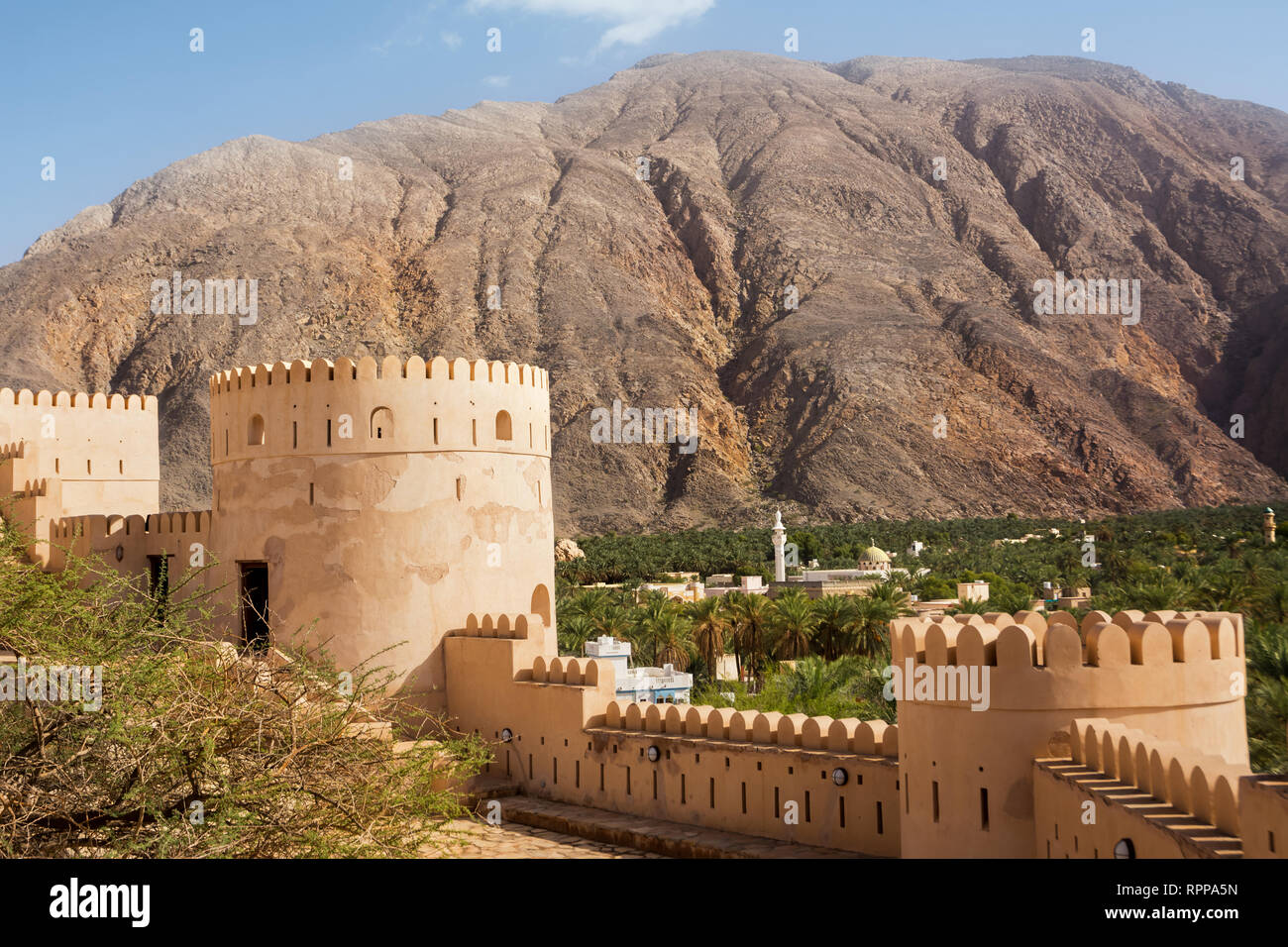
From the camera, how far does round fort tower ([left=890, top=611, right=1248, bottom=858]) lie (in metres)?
8.21

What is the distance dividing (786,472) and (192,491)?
31.6m

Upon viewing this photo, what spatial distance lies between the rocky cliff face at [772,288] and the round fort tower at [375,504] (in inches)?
1932

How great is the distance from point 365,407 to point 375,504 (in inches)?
43.7

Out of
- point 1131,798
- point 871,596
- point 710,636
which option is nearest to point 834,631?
point 710,636

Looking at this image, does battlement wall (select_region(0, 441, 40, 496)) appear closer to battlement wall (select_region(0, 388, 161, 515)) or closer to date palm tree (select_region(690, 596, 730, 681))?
battlement wall (select_region(0, 388, 161, 515))

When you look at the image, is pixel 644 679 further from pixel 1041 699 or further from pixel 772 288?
pixel 772 288

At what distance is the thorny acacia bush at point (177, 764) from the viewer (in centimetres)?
634

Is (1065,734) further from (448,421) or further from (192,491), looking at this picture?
(192,491)

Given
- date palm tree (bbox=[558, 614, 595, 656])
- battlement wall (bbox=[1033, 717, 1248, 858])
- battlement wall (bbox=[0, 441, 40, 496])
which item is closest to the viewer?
battlement wall (bbox=[1033, 717, 1248, 858])

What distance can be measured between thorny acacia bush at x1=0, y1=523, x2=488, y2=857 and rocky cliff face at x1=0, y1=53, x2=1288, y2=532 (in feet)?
186

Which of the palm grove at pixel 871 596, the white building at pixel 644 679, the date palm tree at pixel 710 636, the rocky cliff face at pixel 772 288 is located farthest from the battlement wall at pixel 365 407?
the rocky cliff face at pixel 772 288

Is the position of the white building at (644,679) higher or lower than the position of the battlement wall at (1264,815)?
lower

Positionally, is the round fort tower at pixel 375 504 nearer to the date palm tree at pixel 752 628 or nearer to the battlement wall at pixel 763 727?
the battlement wall at pixel 763 727

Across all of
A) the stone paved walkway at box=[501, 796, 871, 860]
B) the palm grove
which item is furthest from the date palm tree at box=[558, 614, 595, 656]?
the stone paved walkway at box=[501, 796, 871, 860]
